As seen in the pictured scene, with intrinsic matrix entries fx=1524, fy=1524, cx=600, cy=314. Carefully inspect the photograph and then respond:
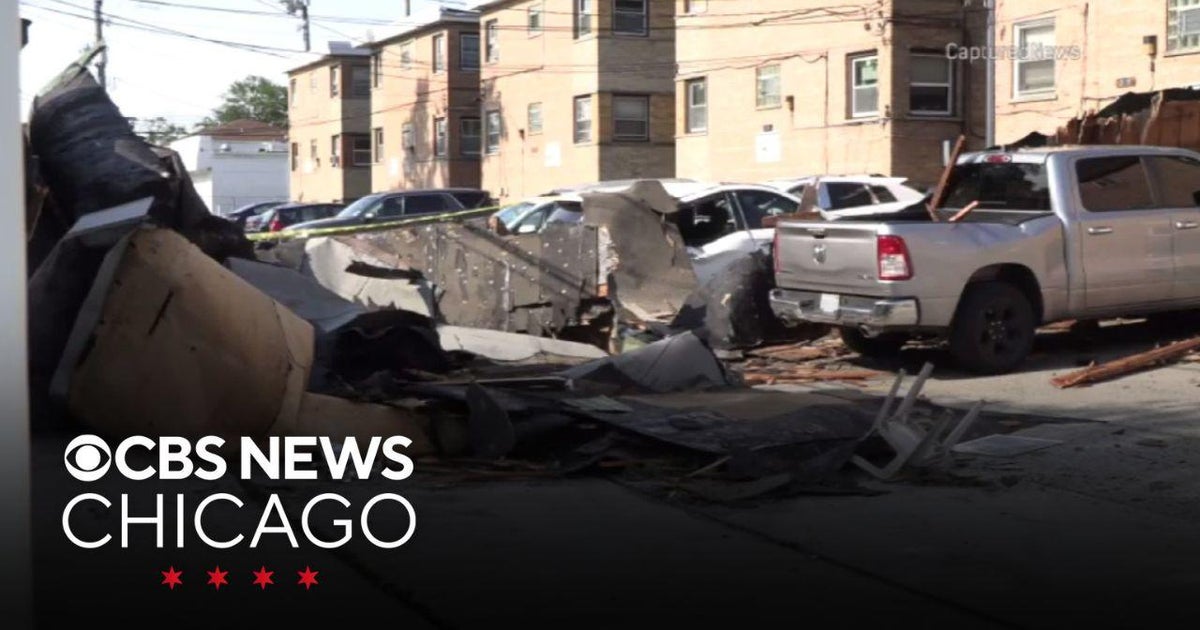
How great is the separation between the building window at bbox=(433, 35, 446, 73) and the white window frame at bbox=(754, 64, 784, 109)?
18.0 metres

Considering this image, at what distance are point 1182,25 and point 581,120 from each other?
63.3 ft

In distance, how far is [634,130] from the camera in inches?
1638

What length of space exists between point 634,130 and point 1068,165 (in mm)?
28895

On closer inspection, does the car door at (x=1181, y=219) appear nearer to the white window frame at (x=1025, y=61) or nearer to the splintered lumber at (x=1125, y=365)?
the splintered lumber at (x=1125, y=365)

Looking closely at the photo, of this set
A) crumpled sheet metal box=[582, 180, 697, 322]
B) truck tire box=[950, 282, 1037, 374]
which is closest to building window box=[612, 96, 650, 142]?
crumpled sheet metal box=[582, 180, 697, 322]

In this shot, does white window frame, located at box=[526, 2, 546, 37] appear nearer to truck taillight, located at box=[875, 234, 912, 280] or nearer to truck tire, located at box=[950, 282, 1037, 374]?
truck tire, located at box=[950, 282, 1037, 374]

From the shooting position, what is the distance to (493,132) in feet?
155

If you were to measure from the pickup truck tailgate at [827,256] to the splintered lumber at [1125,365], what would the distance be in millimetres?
1669

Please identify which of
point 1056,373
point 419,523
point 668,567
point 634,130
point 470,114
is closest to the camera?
point 668,567

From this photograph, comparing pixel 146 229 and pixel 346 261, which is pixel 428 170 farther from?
pixel 146 229

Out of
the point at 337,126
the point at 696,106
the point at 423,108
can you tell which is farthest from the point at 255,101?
the point at 696,106

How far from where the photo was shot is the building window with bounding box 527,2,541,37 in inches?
1702

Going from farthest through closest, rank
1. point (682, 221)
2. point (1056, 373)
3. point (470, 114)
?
point (470, 114), point (682, 221), point (1056, 373)

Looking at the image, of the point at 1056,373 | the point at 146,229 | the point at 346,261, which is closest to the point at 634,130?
the point at 346,261
